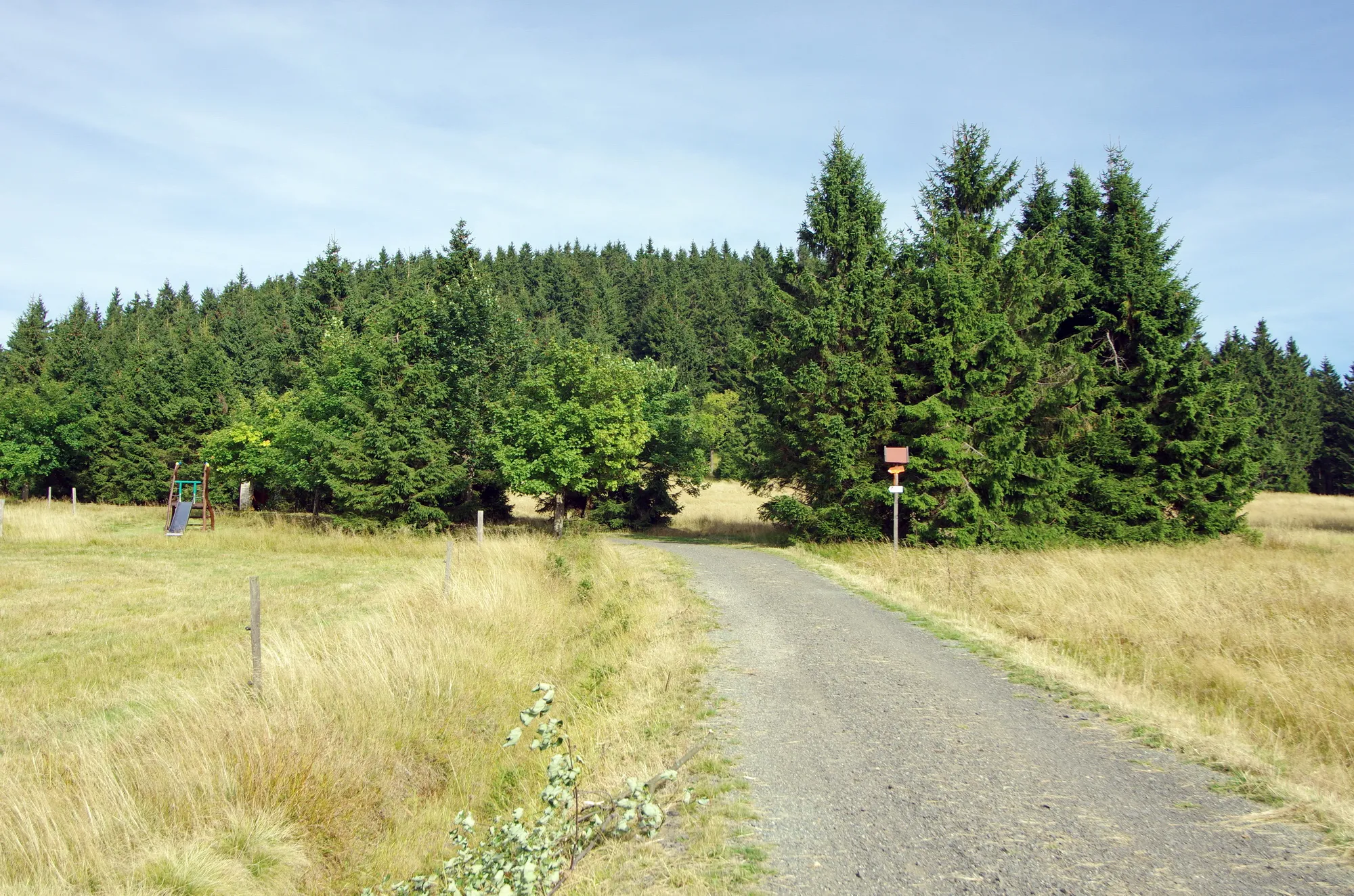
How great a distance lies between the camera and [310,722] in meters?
7.83

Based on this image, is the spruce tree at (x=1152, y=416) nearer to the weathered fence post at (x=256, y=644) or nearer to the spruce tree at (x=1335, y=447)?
the weathered fence post at (x=256, y=644)

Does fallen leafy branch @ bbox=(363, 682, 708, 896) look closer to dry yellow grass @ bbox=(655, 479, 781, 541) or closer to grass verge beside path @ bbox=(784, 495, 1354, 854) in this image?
grass verge beside path @ bbox=(784, 495, 1354, 854)

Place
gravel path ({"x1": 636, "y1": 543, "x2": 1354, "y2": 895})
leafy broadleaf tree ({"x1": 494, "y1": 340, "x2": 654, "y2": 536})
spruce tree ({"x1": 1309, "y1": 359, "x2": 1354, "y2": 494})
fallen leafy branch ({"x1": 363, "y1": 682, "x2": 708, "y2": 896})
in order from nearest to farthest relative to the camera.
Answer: fallen leafy branch ({"x1": 363, "y1": 682, "x2": 708, "y2": 896}), gravel path ({"x1": 636, "y1": 543, "x2": 1354, "y2": 895}), leafy broadleaf tree ({"x1": 494, "y1": 340, "x2": 654, "y2": 536}), spruce tree ({"x1": 1309, "y1": 359, "x2": 1354, "y2": 494})

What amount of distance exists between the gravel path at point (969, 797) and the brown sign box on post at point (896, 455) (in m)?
12.3

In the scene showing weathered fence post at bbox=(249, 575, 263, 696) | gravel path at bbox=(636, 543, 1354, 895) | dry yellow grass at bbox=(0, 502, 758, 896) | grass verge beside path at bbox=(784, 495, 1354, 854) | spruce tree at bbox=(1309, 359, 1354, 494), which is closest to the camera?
gravel path at bbox=(636, 543, 1354, 895)

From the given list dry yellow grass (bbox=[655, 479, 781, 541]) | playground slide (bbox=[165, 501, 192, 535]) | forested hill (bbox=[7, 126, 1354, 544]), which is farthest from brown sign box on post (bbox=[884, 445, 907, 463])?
playground slide (bbox=[165, 501, 192, 535])

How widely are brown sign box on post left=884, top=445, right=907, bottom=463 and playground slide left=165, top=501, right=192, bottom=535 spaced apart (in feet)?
93.8

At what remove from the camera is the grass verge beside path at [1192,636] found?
6.76 meters

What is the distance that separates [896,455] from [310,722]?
16926 mm

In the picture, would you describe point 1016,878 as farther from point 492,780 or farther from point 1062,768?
point 492,780

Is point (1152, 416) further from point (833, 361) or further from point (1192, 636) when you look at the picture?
point (1192, 636)

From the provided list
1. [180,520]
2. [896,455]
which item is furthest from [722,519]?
[180,520]

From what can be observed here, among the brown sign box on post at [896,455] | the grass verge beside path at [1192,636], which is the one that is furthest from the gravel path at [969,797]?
the brown sign box on post at [896,455]

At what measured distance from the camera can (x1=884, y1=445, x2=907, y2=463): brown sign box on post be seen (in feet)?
70.9
